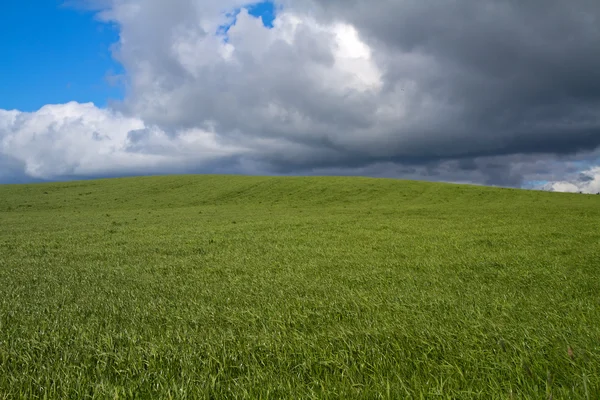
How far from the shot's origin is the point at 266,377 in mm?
4387

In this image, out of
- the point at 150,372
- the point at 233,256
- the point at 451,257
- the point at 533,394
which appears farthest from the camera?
the point at 233,256

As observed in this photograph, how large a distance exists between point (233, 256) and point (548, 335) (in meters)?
10.5

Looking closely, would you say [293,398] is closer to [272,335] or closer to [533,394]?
[272,335]

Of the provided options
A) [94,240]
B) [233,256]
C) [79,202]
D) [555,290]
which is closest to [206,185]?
[79,202]

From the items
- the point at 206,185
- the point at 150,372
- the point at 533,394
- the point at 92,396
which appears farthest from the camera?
the point at 206,185

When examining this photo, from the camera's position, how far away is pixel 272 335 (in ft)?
18.1

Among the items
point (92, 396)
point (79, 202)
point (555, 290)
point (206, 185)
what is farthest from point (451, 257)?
point (206, 185)

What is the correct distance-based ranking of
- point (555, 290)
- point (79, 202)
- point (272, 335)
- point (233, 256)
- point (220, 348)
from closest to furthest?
point (220, 348), point (272, 335), point (555, 290), point (233, 256), point (79, 202)

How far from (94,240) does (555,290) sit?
19516 millimetres

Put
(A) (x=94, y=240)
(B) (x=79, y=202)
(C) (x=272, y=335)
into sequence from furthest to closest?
(B) (x=79, y=202) → (A) (x=94, y=240) → (C) (x=272, y=335)

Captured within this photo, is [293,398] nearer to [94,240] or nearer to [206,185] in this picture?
[94,240]

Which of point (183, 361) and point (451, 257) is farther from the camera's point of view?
point (451, 257)

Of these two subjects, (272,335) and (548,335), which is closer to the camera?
(548,335)

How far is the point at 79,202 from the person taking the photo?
174 feet
